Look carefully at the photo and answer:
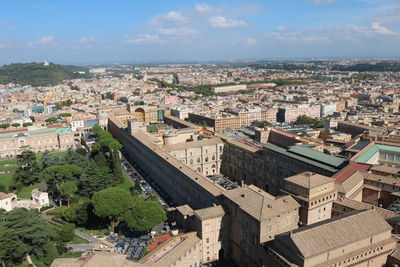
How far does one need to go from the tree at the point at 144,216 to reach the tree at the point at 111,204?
2.66m

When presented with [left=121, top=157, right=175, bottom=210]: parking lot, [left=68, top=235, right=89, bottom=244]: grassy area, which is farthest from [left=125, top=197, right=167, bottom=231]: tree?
[left=121, top=157, right=175, bottom=210]: parking lot

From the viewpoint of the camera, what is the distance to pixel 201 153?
69375 millimetres

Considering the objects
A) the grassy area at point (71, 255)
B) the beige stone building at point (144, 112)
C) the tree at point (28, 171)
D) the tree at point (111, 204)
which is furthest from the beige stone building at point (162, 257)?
the beige stone building at point (144, 112)

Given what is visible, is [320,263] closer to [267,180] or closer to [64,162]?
[267,180]

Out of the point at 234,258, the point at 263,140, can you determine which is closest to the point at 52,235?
the point at 234,258

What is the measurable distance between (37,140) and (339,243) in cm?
8457

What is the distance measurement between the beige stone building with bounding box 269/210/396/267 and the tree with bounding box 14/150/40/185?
5181cm

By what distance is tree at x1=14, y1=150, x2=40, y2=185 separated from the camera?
212 ft

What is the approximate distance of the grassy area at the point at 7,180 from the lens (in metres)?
65.9

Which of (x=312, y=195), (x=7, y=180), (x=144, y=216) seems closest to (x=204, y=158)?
(x=144, y=216)

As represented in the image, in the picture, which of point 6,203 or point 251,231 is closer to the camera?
point 251,231

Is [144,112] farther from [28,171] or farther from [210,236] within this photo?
[210,236]

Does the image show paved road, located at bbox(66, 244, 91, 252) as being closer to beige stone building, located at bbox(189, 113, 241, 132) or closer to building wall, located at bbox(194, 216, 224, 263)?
building wall, located at bbox(194, 216, 224, 263)

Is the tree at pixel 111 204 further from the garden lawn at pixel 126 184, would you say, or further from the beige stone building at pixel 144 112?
the beige stone building at pixel 144 112
